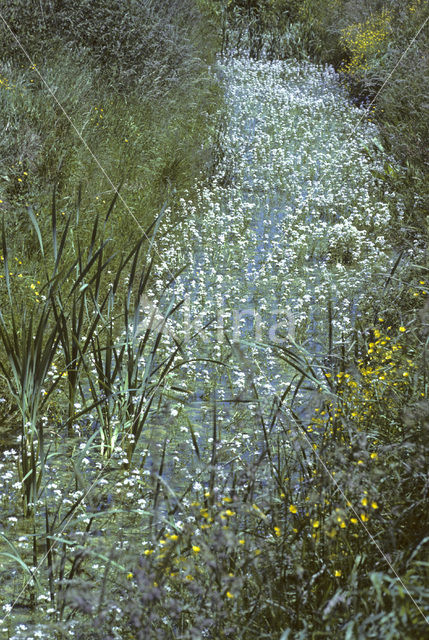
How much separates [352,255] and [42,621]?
606 cm

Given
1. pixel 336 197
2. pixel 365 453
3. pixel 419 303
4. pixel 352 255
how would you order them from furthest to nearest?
pixel 336 197 → pixel 352 255 → pixel 419 303 → pixel 365 453

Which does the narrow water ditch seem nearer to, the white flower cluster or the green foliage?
the white flower cluster

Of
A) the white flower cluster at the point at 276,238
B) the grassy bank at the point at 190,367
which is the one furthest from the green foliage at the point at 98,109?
the white flower cluster at the point at 276,238

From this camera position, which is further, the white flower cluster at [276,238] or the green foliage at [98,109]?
the green foliage at [98,109]

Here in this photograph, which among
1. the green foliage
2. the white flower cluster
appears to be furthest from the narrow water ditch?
the green foliage

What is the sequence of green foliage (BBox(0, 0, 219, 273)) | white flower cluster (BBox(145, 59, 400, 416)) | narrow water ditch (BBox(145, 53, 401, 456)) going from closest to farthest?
narrow water ditch (BBox(145, 53, 401, 456)) < white flower cluster (BBox(145, 59, 400, 416)) < green foliage (BBox(0, 0, 219, 273))

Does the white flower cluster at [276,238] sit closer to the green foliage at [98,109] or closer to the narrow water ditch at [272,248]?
the narrow water ditch at [272,248]

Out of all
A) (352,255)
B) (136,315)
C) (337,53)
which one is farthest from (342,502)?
(337,53)

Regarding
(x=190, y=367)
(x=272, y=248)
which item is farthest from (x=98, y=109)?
(x=190, y=367)

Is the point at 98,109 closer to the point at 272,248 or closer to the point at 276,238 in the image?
the point at 276,238

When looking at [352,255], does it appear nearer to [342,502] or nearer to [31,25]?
[342,502]

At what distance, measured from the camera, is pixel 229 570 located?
2770 mm

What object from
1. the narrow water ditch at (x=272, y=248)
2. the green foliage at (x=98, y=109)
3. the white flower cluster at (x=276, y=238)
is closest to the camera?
the narrow water ditch at (x=272, y=248)

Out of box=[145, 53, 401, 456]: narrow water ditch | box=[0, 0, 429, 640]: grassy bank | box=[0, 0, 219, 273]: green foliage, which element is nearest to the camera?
box=[0, 0, 429, 640]: grassy bank
